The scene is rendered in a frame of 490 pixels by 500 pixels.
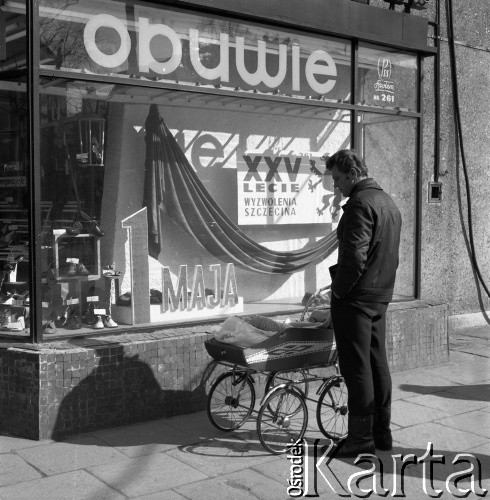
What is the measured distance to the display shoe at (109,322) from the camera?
6751 millimetres

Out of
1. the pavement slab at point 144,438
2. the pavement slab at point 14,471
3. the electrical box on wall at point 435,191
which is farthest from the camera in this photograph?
the electrical box on wall at point 435,191

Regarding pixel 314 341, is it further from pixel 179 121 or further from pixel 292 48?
pixel 292 48

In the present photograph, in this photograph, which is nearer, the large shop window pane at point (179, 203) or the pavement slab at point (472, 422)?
the pavement slab at point (472, 422)

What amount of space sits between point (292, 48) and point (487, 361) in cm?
386

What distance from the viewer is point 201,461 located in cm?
552

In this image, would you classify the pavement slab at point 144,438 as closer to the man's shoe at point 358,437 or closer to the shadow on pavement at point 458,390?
the man's shoe at point 358,437

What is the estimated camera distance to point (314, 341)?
19.1 feet

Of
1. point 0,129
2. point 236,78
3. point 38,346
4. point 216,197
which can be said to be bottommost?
point 38,346

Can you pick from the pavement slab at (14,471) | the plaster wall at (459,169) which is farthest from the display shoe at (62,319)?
the plaster wall at (459,169)

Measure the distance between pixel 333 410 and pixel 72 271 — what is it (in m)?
2.35

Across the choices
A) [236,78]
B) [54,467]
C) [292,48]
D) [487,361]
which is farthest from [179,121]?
[487,361]

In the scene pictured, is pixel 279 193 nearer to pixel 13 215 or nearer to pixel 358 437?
pixel 13 215

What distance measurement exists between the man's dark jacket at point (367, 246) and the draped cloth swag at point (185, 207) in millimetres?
2223

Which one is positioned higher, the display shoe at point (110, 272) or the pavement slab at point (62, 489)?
the display shoe at point (110, 272)
